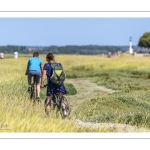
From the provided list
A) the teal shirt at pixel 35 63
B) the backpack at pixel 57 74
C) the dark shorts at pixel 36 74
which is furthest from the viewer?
the dark shorts at pixel 36 74

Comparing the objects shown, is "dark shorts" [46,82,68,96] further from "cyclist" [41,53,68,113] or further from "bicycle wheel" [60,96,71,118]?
"bicycle wheel" [60,96,71,118]

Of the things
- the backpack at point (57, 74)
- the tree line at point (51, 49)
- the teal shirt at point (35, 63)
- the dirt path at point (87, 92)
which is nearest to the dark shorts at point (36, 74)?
the teal shirt at point (35, 63)

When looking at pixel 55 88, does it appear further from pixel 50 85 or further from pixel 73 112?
pixel 73 112

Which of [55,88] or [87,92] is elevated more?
[55,88]

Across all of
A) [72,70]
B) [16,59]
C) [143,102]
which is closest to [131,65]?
[72,70]

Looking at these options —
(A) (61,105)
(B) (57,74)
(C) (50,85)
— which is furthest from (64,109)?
(B) (57,74)

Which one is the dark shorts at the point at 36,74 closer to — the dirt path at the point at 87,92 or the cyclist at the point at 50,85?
the cyclist at the point at 50,85

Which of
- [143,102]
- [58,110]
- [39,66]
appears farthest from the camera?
[143,102]

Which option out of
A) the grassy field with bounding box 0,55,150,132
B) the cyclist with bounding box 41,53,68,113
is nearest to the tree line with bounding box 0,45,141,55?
the grassy field with bounding box 0,55,150,132

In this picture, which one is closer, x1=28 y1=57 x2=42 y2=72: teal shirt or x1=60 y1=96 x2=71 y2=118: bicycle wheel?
x1=60 y1=96 x2=71 y2=118: bicycle wheel
